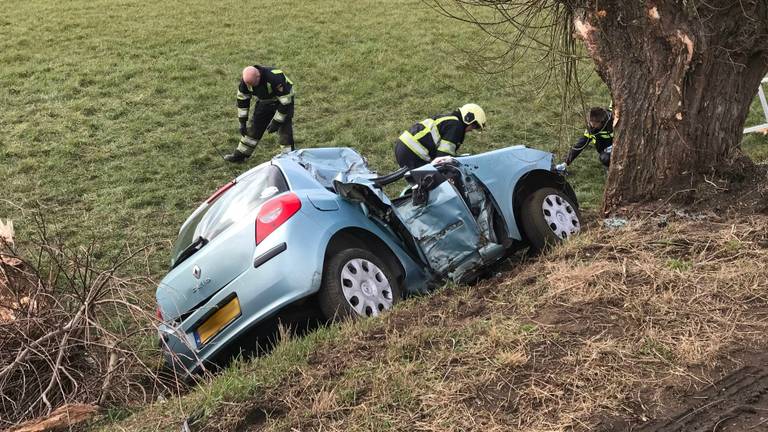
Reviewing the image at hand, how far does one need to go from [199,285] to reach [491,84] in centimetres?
1013

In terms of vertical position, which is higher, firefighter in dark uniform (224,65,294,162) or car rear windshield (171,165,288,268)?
firefighter in dark uniform (224,65,294,162)

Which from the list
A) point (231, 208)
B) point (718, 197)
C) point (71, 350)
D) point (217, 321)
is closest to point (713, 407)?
point (718, 197)

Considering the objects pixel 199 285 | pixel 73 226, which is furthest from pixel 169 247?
pixel 199 285

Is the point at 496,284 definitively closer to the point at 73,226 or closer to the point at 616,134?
the point at 616,134

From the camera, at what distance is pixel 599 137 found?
9.31 m

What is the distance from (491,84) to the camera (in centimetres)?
1344

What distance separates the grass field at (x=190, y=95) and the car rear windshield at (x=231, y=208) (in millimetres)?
501

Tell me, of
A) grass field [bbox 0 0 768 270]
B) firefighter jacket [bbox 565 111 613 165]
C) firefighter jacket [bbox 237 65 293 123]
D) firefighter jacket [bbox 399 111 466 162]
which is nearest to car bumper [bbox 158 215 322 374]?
grass field [bbox 0 0 768 270]

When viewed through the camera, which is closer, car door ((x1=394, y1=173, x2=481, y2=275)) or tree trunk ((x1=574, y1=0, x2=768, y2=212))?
tree trunk ((x1=574, y1=0, x2=768, y2=212))

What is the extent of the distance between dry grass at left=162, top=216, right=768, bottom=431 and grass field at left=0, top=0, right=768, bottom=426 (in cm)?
234

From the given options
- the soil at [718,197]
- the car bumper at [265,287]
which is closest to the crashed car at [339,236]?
the car bumper at [265,287]

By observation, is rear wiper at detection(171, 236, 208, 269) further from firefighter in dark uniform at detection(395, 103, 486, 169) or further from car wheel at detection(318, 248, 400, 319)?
firefighter in dark uniform at detection(395, 103, 486, 169)

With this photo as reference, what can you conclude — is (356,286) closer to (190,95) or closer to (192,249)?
(192,249)

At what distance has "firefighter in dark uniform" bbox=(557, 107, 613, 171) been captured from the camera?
353 inches
